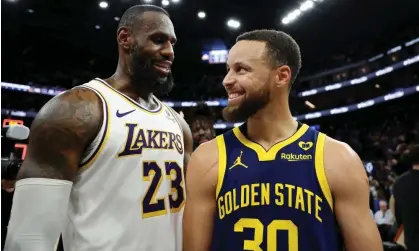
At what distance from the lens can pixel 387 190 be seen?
952 centimetres

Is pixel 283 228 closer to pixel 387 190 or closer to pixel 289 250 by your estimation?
pixel 289 250

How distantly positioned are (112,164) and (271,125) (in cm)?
69

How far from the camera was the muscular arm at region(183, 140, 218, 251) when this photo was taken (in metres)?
1.61

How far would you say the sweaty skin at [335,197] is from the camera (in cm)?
150

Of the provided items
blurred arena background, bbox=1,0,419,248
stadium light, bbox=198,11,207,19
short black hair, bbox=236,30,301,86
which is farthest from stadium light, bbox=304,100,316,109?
Answer: short black hair, bbox=236,30,301,86

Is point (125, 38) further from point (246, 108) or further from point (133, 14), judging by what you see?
point (246, 108)

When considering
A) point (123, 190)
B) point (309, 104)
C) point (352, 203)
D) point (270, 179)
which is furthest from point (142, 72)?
point (309, 104)

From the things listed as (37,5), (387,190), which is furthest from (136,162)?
(37,5)

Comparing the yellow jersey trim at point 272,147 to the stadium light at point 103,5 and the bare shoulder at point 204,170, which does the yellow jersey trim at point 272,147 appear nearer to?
the bare shoulder at point 204,170

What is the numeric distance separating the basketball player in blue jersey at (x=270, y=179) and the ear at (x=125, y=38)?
A: 66 cm

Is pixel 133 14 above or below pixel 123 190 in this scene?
above

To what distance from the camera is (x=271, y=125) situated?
171cm

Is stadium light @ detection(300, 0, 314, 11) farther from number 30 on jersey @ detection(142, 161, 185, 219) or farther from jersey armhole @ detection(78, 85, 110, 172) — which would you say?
jersey armhole @ detection(78, 85, 110, 172)

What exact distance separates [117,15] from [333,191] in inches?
724
